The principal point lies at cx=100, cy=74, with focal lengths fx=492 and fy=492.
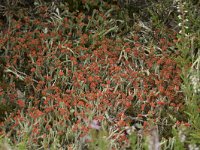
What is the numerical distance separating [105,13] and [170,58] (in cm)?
120

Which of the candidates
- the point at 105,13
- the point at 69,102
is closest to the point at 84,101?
the point at 69,102

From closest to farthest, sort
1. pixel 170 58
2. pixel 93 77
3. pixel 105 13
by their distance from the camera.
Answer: pixel 93 77
pixel 170 58
pixel 105 13

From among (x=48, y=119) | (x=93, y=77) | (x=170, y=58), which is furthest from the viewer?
(x=170, y=58)

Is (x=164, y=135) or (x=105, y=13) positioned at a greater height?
(x=105, y=13)

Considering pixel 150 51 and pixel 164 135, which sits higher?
pixel 150 51

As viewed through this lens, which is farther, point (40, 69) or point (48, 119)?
point (40, 69)

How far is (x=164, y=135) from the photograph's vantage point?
4.58m

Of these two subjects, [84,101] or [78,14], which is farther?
[78,14]

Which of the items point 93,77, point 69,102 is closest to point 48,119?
point 69,102

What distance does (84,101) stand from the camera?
4789 mm

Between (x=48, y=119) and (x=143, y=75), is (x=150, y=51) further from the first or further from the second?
(x=48, y=119)

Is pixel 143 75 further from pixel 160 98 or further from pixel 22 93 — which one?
pixel 22 93

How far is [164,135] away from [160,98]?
37 centimetres

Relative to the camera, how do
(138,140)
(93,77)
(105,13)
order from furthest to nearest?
(105,13) → (93,77) → (138,140)
